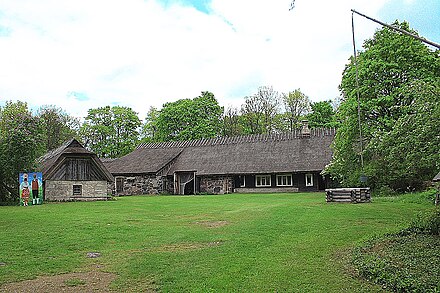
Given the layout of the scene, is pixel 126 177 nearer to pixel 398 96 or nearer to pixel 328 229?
pixel 398 96

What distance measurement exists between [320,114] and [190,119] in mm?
18499

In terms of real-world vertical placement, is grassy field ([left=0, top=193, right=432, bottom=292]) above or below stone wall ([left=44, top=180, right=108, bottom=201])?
below

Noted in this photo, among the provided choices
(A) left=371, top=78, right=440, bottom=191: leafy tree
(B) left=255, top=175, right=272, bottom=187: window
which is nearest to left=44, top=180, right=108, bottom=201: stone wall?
(B) left=255, top=175, right=272, bottom=187: window

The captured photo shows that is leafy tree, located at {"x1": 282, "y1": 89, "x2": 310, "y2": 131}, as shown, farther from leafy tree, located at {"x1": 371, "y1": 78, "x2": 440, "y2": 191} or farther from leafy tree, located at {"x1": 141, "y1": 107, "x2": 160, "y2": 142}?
leafy tree, located at {"x1": 371, "y1": 78, "x2": 440, "y2": 191}

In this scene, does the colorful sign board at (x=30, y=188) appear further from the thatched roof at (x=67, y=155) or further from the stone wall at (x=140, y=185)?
the stone wall at (x=140, y=185)

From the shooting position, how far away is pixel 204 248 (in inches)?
428

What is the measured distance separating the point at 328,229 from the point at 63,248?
738 centimetres

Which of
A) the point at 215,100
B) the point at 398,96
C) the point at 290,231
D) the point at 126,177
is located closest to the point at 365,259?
the point at 290,231

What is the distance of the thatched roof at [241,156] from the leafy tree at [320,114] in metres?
19.4

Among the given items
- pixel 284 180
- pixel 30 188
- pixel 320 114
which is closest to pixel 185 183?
pixel 284 180

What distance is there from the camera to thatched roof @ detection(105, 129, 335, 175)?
3997 cm

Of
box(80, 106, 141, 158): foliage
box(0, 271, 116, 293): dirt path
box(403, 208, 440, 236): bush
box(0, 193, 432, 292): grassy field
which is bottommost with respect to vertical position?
box(0, 271, 116, 293): dirt path

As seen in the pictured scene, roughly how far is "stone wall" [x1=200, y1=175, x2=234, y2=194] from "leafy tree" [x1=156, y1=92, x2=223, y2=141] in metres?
20.6

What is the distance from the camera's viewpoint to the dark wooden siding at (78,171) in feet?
103
